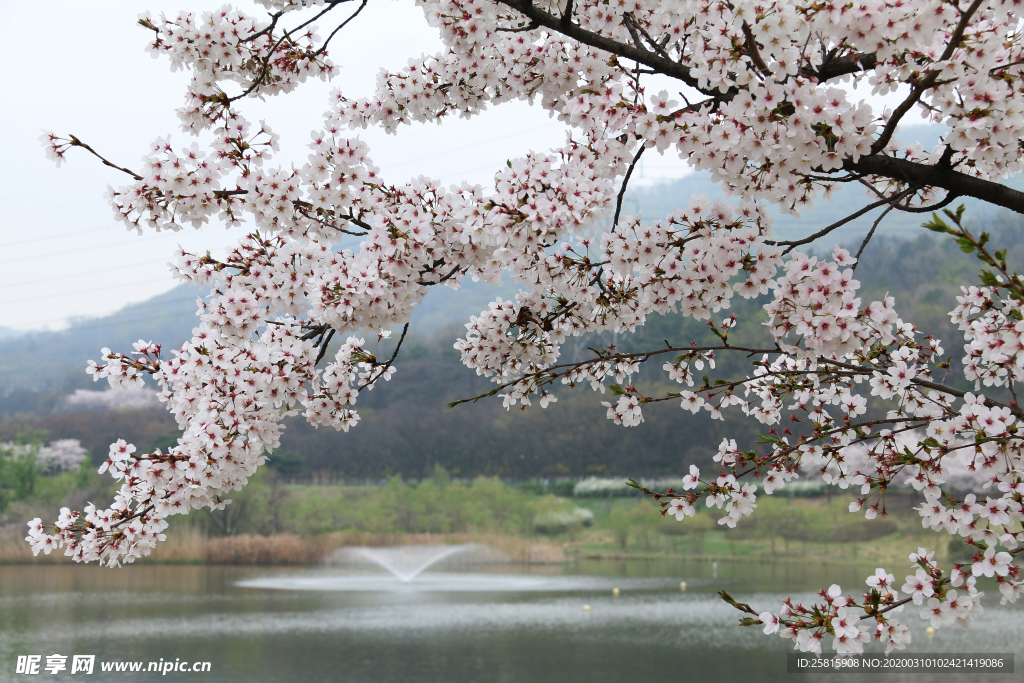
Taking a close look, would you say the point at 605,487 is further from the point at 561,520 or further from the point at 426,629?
the point at 426,629

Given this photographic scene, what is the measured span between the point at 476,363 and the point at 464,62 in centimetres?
152

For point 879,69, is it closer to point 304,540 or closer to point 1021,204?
point 1021,204

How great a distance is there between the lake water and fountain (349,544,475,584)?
3.13 metres

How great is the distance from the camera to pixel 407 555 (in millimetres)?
27016

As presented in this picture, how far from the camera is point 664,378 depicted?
46.0m

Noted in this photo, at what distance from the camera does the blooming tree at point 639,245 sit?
2436mm

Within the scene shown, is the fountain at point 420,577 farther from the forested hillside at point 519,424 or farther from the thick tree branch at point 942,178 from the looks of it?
the thick tree branch at point 942,178

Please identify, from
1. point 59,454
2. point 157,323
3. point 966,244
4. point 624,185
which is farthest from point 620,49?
point 157,323

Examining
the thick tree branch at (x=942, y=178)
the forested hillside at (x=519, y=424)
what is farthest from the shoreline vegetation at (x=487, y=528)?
the thick tree branch at (x=942, y=178)

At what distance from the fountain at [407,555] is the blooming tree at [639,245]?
2201 centimetres

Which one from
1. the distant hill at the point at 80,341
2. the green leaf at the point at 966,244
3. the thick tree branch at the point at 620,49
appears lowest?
the green leaf at the point at 966,244

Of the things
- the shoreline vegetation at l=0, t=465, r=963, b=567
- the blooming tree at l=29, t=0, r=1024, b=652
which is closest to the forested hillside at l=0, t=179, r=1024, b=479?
the shoreline vegetation at l=0, t=465, r=963, b=567

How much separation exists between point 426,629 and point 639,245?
12.8 metres

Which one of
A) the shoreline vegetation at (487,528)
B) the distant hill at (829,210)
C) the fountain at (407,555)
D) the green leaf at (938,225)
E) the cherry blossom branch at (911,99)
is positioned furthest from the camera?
the distant hill at (829,210)
